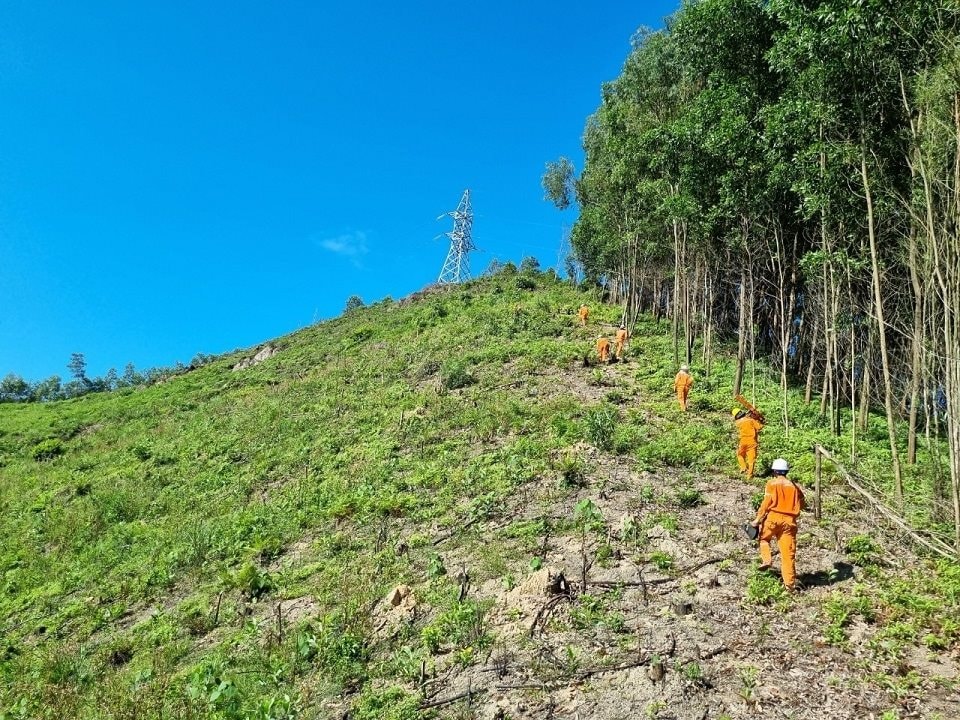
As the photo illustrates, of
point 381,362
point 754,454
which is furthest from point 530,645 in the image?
point 381,362

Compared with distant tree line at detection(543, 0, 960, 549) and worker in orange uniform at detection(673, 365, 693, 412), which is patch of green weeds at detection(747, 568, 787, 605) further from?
worker in orange uniform at detection(673, 365, 693, 412)

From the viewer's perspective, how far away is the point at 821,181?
13.3 meters

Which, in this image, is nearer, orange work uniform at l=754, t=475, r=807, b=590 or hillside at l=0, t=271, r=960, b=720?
hillside at l=0, t=271, r=960, b=720

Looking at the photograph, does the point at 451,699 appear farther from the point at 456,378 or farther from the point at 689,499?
the point at 456,378

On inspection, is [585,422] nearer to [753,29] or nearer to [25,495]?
[753,29]

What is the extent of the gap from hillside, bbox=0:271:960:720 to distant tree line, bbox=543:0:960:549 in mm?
2379

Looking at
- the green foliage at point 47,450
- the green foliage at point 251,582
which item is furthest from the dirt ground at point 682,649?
the green foliage at point 47,450

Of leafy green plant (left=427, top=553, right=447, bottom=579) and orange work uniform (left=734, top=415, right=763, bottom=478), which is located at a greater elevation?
orange work uniform (left=734, top=415, right=763, bottom=478)

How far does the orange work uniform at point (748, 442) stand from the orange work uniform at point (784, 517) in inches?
164

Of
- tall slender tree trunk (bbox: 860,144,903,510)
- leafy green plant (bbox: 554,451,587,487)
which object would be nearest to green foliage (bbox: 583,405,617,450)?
leafy green plant (bbox: 554,451,587,487)

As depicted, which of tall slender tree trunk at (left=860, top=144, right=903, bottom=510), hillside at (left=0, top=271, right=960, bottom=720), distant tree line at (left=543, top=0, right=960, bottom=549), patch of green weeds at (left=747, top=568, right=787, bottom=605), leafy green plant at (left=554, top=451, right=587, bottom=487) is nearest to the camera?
hillside at (left=0, top=271, right=960, bottom=720)

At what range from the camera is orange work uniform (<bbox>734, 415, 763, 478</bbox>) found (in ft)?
39.1

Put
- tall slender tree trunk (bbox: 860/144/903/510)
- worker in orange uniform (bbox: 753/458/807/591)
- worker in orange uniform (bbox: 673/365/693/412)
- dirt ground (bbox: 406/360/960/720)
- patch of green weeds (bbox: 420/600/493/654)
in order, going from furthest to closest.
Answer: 1. worker in orange uniform (bbox: 673/365/693/412)
2. tall slender tree trunk (bbox: 860/144/903/510)
3. worker in orange uniform (bbox: 753/458/807/591)
4. patch of green weeds (bbox: 420/600/493/654)
5. dirt ground (bbox: 406/360/960/720)

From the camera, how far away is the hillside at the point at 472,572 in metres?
6.51
